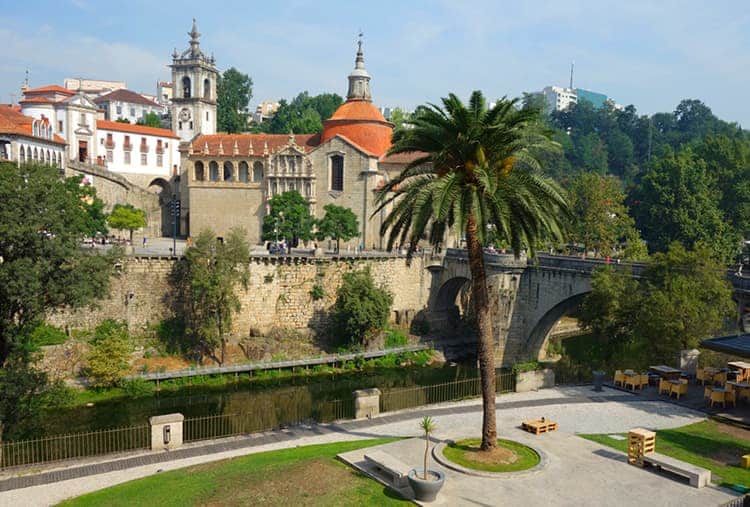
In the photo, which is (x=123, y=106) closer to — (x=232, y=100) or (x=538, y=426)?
(x=232, y=100)

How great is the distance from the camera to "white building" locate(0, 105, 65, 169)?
55469 mm

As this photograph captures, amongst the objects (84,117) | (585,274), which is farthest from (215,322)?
(84,117)

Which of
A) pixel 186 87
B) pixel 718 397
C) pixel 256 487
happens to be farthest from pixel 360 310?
pixel 186 87

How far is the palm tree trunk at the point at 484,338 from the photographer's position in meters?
20.3

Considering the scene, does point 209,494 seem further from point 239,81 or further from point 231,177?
point 239,81

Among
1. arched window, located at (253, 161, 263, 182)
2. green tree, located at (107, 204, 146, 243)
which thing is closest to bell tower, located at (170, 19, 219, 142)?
arched window, located at (253, 161, 263, 182)

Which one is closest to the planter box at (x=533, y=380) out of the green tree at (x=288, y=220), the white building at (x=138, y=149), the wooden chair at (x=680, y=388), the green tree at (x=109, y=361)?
the wooden chair at (x=680, y=388)

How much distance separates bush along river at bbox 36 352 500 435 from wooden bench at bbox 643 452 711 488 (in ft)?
52.7

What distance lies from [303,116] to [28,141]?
197 feet

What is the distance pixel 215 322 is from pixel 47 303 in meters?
16.1

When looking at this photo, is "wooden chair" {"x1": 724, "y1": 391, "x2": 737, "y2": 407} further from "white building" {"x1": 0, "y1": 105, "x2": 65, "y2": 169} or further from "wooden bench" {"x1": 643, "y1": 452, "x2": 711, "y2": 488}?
"white building" {"x1": 0, "y1": 105, "x2": 65, "y2": 169}

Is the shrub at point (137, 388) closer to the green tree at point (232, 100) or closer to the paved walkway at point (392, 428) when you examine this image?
the paved walkway at point (392, 428)

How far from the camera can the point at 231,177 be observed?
238 ft

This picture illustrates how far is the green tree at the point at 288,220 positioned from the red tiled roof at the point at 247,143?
983 cm
